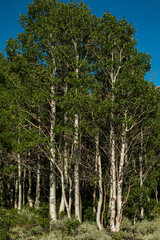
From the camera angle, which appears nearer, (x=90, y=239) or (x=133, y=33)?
(x=90, y=239)

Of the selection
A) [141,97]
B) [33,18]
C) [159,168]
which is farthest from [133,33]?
[159,168]

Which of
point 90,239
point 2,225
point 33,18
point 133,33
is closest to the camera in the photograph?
point 2,225

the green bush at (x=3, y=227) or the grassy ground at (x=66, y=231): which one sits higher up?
the green bush at (x=3, y=227)

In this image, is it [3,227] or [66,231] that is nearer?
[3,227]

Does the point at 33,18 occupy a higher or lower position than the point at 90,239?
higher

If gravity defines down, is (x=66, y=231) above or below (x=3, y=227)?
below

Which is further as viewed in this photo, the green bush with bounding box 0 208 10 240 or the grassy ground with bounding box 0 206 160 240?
the grassy ground with bounding box 0 206 160 240

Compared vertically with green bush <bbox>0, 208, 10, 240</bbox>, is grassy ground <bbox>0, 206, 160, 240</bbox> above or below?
below

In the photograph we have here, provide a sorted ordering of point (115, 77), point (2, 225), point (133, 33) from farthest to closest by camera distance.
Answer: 1. point (133, 33)
2. point (115, 77)
3. point (2, 225)

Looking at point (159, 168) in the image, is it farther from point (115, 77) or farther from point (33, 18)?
point (33, 18)

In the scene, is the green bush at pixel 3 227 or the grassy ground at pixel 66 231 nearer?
the green bush at pixel 3 227

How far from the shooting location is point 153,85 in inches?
510

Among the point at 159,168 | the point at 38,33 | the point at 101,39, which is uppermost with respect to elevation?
the point at 38,33

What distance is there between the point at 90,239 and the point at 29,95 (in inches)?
377
